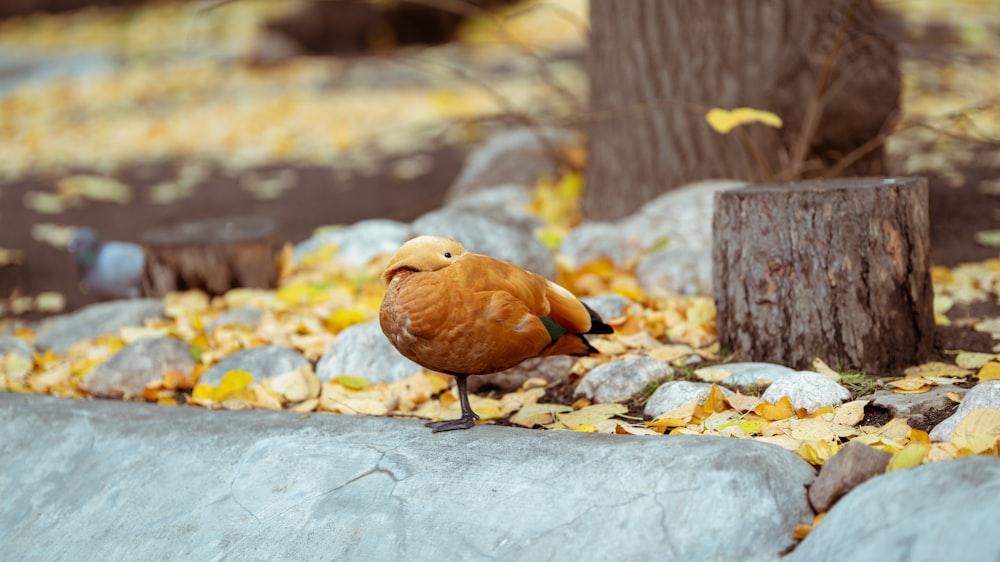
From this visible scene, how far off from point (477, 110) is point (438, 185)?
8.02 feet

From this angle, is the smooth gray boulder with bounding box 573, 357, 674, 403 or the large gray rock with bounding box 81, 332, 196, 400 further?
the large gray rock with bounding box 81, 332, 196, 400

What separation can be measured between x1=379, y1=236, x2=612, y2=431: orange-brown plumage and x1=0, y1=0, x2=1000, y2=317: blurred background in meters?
2.06

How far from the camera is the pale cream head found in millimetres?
2305

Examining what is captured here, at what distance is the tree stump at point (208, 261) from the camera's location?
4242 mm

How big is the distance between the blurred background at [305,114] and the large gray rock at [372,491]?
213 cm

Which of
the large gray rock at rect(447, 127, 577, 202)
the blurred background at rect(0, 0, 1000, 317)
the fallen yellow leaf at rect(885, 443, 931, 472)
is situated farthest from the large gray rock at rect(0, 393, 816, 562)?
the large gray rock at rect(447, 127, 577, 202)

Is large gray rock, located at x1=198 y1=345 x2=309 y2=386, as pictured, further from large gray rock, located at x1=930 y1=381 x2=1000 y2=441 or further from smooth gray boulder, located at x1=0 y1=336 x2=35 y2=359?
large gray rock, located at x1=930 y1=381 x2=1000 y2=441

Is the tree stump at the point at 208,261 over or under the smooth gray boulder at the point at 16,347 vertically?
over

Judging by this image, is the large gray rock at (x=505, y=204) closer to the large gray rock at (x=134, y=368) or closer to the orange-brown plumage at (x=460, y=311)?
the large gray rock at (x=134, y=368)

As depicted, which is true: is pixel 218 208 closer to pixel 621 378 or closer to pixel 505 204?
pixel 505 204

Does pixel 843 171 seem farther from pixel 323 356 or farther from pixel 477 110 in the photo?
pixel 477 110

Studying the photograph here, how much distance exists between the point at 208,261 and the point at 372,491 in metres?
2.43

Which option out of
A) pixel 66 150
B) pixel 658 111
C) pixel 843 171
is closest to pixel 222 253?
pixel 658 111

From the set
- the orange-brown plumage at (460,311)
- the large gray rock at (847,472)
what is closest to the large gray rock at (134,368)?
the orange-brown plumage at (460,311)
